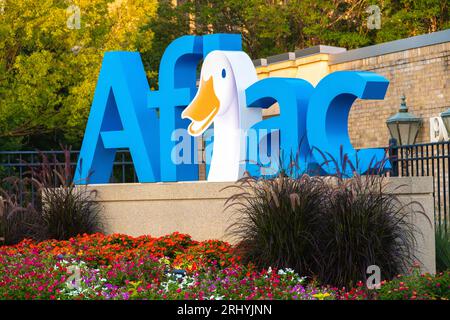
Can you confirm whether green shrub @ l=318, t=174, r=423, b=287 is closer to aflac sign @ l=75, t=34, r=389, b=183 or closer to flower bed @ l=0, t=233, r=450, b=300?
flower bed @ l=0, t=233, r=450, b=300

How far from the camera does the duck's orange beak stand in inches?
534

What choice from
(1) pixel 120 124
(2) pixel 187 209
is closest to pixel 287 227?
(2) pixel 187 209

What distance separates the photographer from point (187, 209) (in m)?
13.5

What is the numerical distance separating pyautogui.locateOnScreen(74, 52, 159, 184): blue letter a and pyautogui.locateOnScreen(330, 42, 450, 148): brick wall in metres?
8.98

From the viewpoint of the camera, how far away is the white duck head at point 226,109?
13133mm

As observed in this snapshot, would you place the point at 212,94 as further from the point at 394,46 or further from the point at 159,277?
the point at 394,46

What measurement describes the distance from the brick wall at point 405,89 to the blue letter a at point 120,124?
898cm

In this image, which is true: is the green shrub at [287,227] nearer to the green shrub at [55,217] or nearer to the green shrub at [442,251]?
the green shrub at [442,251]

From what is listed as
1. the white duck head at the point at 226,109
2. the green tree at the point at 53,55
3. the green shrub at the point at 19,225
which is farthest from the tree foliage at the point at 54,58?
the white duck head at the point at 226,109

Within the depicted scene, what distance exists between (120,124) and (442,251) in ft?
22.3

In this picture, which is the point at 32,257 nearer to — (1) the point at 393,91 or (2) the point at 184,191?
(2) the point at 184,191
